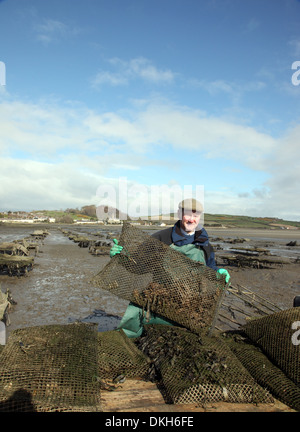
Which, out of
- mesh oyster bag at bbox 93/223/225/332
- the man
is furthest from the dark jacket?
mesh oyster bag at bbox 93/223/225/332

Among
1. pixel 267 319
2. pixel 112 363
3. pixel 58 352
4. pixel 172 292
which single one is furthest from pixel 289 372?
pixel 58 352

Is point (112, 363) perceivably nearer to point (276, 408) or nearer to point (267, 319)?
point (276, 408)

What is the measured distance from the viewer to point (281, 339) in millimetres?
3699

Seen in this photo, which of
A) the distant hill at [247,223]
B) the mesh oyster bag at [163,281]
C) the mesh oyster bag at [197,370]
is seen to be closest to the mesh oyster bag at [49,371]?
the mesh oyster bag at [197,370]

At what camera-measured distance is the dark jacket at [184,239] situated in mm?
4559

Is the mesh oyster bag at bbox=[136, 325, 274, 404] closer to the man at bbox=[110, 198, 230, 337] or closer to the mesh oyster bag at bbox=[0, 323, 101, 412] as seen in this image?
the man at bbox=[110, 198, 230, 337]

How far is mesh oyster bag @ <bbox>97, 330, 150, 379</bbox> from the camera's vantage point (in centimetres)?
338

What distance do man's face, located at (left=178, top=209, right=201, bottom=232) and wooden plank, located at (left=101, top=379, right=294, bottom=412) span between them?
2323 mm

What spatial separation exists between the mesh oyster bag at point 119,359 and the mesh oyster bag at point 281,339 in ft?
5.54

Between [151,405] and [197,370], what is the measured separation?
67 cm

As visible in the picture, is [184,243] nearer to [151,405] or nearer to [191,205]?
[191,205]

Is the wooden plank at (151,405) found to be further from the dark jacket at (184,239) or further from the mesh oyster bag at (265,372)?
the dark jacket at (184,239)

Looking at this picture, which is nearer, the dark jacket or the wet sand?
the dark jacket

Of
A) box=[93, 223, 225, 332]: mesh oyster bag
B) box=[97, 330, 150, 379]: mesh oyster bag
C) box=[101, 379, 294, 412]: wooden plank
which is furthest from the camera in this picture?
box=[93, 223, 225, 332]: mesh oyster bag
